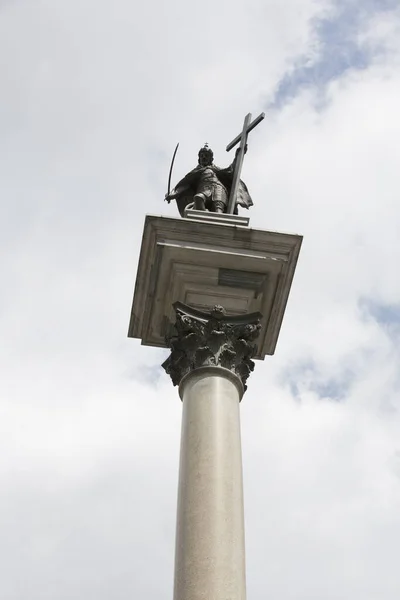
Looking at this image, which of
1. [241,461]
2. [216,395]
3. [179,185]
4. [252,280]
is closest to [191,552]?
[241,461]

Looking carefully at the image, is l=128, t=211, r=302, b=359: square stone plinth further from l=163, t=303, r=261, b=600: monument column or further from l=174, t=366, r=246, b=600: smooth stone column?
l=174, t=366, r=246, b=600: smooth stone column

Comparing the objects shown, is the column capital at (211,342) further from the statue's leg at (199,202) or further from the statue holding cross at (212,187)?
the statue holding cross at (212,187)

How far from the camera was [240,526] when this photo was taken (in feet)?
35.8

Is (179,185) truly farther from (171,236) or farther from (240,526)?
(240,526)

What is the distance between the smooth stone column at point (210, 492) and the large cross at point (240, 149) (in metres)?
3.91

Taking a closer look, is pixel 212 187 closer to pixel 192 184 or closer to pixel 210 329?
pixel 192 184

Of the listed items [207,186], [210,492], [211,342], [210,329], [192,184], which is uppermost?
[192,184]

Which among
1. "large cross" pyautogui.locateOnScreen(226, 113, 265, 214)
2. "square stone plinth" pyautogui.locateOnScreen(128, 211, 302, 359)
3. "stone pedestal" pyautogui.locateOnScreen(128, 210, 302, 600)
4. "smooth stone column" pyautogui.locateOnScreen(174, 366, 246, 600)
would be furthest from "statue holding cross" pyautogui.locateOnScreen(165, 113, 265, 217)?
"smooth stone column" pyautogui.locateOnScreen(174, 366, 246, 600)

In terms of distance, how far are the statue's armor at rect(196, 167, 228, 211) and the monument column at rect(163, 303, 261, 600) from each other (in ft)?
8.64

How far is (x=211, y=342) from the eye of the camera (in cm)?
1305

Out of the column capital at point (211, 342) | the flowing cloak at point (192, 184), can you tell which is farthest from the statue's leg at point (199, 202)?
the column capital at point (211, 342)

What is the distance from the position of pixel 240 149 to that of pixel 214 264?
363 cm

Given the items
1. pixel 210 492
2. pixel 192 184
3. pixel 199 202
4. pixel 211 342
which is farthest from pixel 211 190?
pixel 210 492

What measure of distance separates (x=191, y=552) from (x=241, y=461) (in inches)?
62.9
